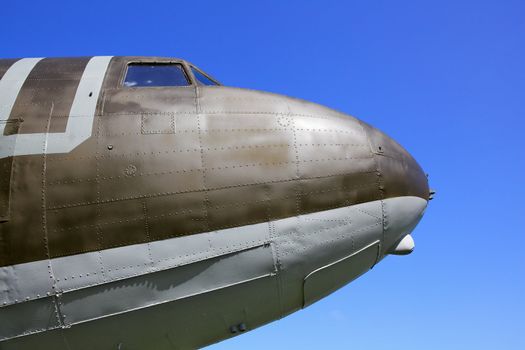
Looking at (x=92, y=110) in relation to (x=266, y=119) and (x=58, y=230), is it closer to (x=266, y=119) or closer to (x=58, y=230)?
(x=58, y=230)

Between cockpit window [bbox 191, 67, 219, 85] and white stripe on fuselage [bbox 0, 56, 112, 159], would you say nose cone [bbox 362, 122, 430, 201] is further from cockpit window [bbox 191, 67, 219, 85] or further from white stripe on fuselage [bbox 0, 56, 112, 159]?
white stripe on fuselage [bbox 0, 56, 112, 159]

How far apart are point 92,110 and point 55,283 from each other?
8.22 ft

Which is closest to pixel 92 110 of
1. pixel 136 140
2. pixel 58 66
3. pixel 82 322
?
pixel 136 140

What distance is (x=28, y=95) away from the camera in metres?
8.00

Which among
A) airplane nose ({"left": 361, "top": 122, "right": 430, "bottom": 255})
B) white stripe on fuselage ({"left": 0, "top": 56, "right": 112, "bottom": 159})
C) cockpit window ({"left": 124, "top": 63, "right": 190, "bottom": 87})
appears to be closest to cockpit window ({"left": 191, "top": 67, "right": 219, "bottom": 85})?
cockpit window ({"left": 124, "top": 63, "right": 190, "bottom": 87})

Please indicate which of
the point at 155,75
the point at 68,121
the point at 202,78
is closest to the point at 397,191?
the point at 202,78

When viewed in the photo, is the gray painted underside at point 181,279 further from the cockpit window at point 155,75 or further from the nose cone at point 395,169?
the cockpit window at point 155,75

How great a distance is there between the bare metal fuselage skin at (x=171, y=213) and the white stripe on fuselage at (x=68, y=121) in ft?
0.07

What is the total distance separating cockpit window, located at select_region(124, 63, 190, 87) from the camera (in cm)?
842

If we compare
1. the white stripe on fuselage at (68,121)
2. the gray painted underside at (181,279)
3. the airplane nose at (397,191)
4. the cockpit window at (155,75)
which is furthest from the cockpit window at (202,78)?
the gray painted underside at (181,279)

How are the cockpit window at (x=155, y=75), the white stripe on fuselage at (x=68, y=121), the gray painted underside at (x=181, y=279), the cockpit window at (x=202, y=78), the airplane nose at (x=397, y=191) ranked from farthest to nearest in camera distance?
the cockpit window at (x=202, y=78) → the cockpit window at (x=155, y=75) → the airplane nose at (x=397, y=191) → the white stripe on fuselage at (x=68, y=121) → the gray painted underside at (x=181, y=279)

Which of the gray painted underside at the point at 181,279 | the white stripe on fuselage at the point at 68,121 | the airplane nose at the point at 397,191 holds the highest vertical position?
the white stripe on fuselage at the point at 68,121

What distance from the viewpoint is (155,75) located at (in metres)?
8.63

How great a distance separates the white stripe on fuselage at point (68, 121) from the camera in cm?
735
